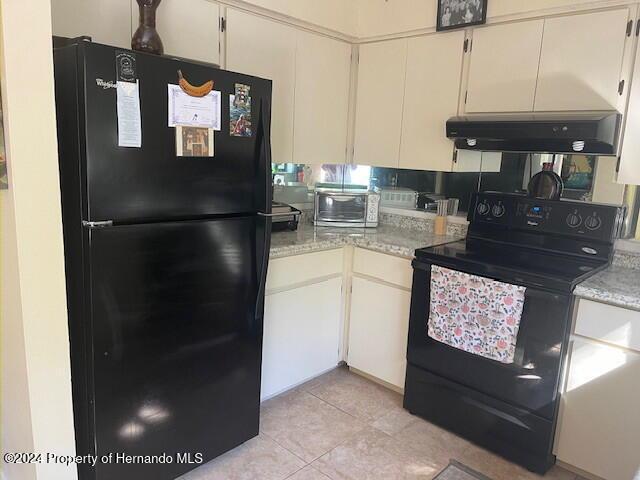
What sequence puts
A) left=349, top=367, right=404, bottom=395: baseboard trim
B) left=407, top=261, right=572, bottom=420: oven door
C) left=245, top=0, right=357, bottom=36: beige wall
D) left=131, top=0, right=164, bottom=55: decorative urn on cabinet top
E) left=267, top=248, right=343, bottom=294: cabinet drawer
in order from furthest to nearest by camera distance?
left=349, top=367, right=404, bottom=395: baseboard trim → left=245, top=0, right=357, bottom=36: beige wall → left=267, top=248, right=343, bottom=294: cabinet drawer → left=407, top=261, right=572, bottom=420: oven door → left=131, top=0, right=164, bottom=55: decorative urn on cabinet top

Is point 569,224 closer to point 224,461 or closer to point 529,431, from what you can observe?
point 529,431

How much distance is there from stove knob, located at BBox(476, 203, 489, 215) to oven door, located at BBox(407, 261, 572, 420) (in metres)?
0.57

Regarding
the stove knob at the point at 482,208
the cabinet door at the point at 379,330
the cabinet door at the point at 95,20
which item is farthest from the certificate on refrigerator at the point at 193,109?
the stove knob at the point at 482,208

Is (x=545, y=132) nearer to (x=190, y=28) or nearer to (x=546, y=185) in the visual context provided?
(x=546, y=185)

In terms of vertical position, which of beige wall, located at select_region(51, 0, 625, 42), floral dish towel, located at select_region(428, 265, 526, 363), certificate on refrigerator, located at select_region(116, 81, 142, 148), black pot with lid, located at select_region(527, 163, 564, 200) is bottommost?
floral dish towel, located at select_region(428, 265, 526, 363)

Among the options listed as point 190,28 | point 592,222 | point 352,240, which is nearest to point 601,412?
point 592,222

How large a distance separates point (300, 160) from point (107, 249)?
4.99ft

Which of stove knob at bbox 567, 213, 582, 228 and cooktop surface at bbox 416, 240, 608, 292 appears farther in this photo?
stove knob at bbox 567, 213, 582, 228

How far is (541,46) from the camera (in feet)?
7.58

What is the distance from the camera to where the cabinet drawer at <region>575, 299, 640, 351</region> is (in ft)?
6.15

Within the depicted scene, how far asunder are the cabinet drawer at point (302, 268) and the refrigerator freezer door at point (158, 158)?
0.52 m

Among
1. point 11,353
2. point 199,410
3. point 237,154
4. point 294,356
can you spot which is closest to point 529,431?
point 294,356

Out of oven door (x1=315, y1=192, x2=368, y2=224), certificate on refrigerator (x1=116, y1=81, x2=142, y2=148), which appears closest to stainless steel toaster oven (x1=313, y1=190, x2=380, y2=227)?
oven door (x1=315, y1=192, x2=368, y2=224)

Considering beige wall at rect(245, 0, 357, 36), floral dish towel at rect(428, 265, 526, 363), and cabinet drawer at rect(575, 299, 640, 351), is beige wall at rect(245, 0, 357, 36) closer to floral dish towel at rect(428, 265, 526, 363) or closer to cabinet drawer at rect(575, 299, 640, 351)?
floral dish towel at rect(428, 265, 526, 363)
